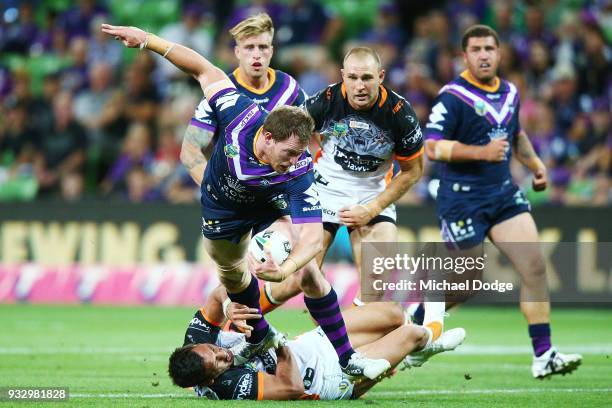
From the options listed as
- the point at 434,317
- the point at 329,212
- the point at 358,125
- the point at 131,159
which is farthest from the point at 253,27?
the point at 131,159

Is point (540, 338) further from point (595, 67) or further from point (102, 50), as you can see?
point (102, 50)

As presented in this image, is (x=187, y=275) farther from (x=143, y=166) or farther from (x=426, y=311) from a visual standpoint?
(x=426, y=311)

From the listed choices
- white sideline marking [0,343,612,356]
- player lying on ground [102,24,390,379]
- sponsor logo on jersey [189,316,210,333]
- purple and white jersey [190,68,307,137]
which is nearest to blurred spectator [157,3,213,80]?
white sideline marking [0,343,612,356]

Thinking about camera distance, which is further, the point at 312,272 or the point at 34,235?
the point at 34,235

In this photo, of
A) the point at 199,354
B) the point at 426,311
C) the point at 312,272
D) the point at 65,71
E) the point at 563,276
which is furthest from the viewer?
the point at 65,71

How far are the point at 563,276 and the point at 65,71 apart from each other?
9440mm

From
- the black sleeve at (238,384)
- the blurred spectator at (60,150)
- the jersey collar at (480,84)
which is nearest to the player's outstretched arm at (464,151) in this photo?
the jersey collar at (480,84)

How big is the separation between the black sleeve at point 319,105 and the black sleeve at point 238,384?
7.76 feet

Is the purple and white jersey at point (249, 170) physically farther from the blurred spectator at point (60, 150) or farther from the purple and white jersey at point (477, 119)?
the blurred spectator at point (60, 150)

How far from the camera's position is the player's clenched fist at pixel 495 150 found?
9.52 metres

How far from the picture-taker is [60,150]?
18.2m

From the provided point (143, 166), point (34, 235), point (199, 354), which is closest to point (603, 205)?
point (143, 166)

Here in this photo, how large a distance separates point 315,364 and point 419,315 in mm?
2543

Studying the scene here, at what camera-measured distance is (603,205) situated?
15438 millimetres
